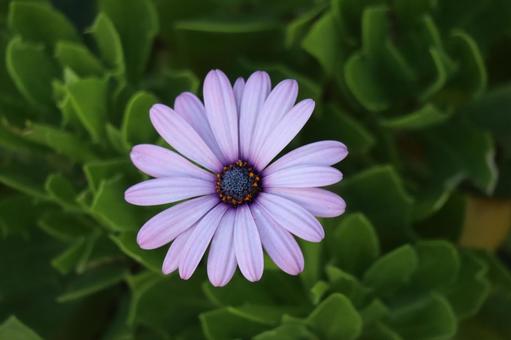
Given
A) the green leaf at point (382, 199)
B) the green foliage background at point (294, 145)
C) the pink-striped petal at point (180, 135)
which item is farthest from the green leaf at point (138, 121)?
the green leaf at point (382, 199)

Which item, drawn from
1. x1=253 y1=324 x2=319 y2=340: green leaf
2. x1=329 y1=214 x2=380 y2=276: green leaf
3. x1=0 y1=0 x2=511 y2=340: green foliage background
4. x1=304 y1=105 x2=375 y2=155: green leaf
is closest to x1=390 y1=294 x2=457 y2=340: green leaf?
x1=0 y1=0 x2=511 y2=340: green foliage background

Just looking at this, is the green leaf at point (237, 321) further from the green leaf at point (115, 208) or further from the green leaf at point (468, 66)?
the green leaf at point (468, 66)

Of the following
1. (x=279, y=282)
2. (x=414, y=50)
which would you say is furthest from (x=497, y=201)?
(x=279, y=282)

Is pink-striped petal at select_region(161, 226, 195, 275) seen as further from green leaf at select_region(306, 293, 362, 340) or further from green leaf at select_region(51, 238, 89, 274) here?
green leaf at select_region(51, 238, 89, 274)

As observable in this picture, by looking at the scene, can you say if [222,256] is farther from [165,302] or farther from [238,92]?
[165,302]

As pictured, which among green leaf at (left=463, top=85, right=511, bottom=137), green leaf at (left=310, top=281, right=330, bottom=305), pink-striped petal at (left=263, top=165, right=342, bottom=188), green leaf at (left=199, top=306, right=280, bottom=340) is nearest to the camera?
pink-striped petal at (left=263, top=165, right=342, bottom=188)

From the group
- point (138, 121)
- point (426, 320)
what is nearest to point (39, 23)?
point (138, 121)

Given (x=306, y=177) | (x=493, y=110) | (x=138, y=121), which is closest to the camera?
(x=306, y=177)
